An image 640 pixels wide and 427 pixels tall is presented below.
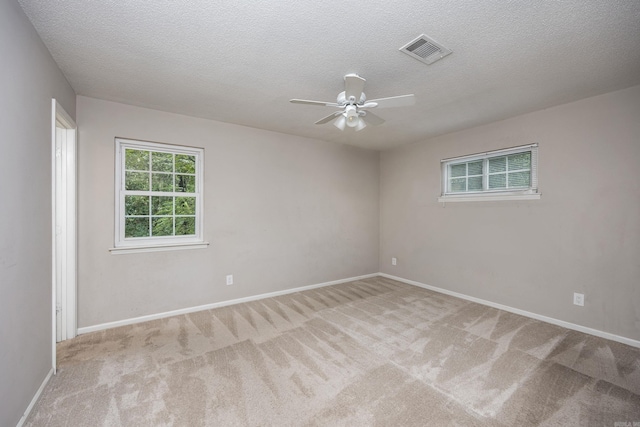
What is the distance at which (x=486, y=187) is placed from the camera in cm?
379

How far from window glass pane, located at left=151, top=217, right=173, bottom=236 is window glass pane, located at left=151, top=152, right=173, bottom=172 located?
61cm

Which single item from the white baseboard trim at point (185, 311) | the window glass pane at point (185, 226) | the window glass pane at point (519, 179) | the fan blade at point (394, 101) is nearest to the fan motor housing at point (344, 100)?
the fan blade at point (394, 101)

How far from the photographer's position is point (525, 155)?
3.36 metres

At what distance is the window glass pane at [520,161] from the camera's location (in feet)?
10.9

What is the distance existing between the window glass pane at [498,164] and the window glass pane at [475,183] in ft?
0.64

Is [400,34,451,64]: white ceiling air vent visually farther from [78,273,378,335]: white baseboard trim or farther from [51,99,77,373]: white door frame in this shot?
[78,273,378,335]: white baseboard trim

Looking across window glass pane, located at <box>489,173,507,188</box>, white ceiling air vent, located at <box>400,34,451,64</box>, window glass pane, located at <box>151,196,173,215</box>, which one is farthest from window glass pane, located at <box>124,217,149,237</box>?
window glass pane, located at <box>489,173,507,188</box>

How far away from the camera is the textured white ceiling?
1.60m

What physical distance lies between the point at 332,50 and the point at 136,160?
2.60 metres

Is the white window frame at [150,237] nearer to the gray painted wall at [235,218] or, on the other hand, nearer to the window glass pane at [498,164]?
the gray painted wall at [235,218]

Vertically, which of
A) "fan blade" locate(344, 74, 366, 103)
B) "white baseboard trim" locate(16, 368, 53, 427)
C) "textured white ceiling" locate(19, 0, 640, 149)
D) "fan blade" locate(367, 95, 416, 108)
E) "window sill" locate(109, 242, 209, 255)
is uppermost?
"textured white ceiling" locate(19, 0, 640, 149)

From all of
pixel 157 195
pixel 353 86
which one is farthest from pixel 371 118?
pixel 157 195

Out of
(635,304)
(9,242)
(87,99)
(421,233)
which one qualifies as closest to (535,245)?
(635,304)

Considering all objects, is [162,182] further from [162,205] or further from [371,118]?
[371,118]
